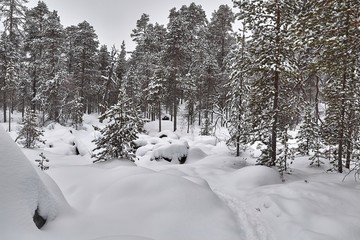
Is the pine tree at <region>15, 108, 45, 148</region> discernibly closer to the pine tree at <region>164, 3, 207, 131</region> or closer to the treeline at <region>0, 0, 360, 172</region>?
the treeline at <region>0, 0, 360, 172</region>

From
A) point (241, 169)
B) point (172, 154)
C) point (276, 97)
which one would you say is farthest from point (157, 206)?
point (172, 154)

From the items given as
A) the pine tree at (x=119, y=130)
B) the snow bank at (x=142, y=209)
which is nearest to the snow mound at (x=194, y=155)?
the pine tree at (x=119, y=130)

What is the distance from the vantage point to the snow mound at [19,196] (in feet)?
12.4

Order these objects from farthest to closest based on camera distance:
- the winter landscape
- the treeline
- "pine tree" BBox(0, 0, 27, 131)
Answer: "pine tree" BBox(0, 0, 27, 131) → the treeline → the winter landscape

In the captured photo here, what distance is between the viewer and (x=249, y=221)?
7.57m

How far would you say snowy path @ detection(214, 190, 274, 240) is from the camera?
6.82 metres

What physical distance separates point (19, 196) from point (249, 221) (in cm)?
602

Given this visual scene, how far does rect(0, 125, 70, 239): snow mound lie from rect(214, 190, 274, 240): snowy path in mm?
4788

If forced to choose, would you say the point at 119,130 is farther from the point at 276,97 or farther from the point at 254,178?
the point at 276,97

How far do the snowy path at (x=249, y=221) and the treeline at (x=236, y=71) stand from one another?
11.8 feet

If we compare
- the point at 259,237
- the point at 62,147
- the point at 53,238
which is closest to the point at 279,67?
the point at 259,237

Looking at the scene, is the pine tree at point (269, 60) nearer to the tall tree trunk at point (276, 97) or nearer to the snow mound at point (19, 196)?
the tall tree trunk at point (276, 97)

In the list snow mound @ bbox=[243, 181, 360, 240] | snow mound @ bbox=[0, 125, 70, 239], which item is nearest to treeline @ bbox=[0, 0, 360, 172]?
snow mound @ bbox=[243, 181, 360, 240]

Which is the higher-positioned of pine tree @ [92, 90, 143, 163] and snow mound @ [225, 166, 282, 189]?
pine tree @ [92, 90, 143, 163]
